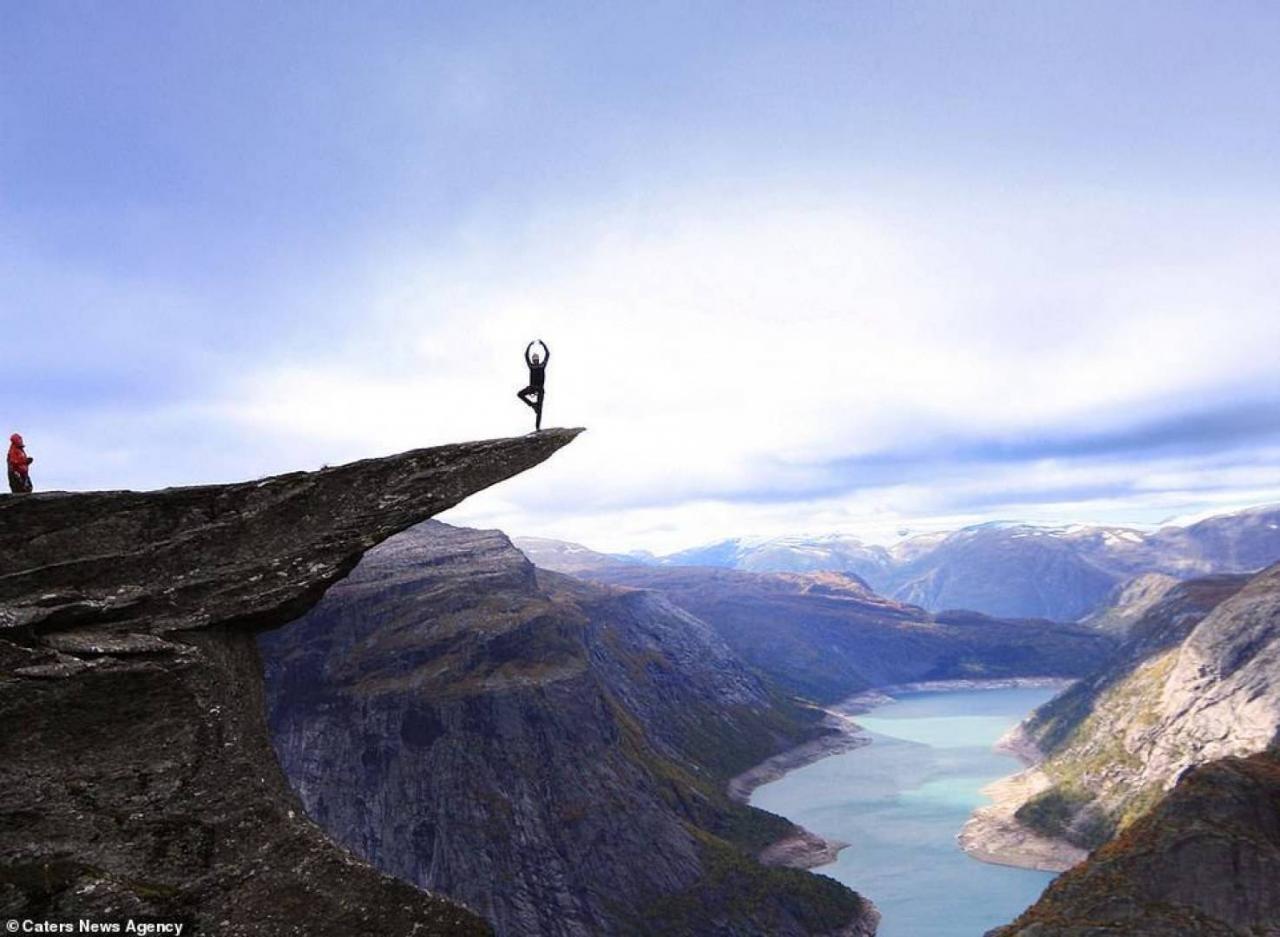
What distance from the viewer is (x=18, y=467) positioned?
25.6 metres

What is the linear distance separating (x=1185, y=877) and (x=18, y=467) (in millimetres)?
47603

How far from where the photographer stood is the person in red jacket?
2556cm

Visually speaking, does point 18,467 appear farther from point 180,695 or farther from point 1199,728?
point 1199,728

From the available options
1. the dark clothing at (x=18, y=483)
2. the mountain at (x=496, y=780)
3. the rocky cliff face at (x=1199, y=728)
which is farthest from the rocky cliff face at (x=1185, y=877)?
the rocky cliff face at (x=1199, y=728)

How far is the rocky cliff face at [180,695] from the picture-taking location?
17438mm

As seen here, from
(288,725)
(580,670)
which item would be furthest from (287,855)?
(580,670)

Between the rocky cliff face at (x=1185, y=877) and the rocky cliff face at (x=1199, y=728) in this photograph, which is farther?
the rocky cliff face at (x=1199, y=728)

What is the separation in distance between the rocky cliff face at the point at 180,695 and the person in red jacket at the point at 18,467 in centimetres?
322

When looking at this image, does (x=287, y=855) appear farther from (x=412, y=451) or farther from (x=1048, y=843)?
(x=1048, y=843)

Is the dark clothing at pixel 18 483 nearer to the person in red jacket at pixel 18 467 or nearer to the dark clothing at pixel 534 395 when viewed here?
the person in red jacket at pixel 18 467

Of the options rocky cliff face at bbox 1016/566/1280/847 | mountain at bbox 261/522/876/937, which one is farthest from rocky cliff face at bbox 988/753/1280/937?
rocky cliff face at bbox 1016/566/1280/847

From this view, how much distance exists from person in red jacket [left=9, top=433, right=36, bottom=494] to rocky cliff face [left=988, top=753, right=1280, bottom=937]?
40.1 metres

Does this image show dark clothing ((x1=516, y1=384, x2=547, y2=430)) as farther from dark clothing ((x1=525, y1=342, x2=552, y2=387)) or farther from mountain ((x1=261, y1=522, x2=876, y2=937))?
mountain ((x1=261, y1=522, x2=876, y2=937))

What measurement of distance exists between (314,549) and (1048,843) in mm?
223524
